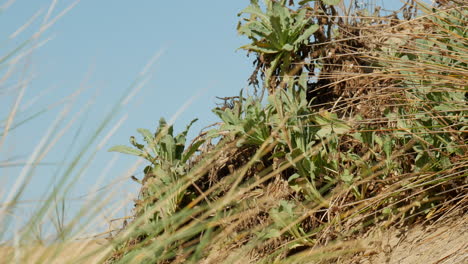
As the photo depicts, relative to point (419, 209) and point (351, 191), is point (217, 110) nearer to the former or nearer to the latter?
point (351, 191)

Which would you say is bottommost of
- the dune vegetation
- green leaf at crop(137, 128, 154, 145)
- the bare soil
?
the bare soil

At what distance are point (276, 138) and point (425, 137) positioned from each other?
0.60 metres

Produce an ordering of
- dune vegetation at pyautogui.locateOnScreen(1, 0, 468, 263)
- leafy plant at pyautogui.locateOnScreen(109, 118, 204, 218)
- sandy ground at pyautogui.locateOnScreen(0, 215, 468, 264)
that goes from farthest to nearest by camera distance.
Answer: leafy plant at pyautogui.locateOnScreen(109, 118, 204, 218), dune vegetation at pyautogui.locateOnScreen(1, 0, 468, 263), sandy ground at pyautogui.locateOnScreen(0, 215, 468, 264)

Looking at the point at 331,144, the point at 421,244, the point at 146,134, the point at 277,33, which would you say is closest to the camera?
the point at 421,244

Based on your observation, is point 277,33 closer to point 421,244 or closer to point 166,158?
point 166,158

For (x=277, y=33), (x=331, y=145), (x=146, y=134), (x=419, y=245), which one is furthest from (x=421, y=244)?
(x=146, y=134)

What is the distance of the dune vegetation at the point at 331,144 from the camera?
2344mm

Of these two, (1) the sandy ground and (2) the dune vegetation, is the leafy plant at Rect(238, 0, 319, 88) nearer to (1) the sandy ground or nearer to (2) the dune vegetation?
(2) the dune vegetation

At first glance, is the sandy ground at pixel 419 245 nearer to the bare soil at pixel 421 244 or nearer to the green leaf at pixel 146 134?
the bare soil at pixel 421 244

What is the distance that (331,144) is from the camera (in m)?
2.62

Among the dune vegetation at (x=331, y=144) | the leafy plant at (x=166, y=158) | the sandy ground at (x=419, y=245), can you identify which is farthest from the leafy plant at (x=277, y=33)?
the sandy ground at (x=419, y=245)

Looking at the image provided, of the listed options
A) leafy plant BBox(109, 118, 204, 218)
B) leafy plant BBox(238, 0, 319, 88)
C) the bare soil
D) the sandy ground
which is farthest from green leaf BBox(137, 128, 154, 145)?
the bare soil

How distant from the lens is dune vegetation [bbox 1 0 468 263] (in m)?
2.34

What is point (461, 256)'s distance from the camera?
2.05m
